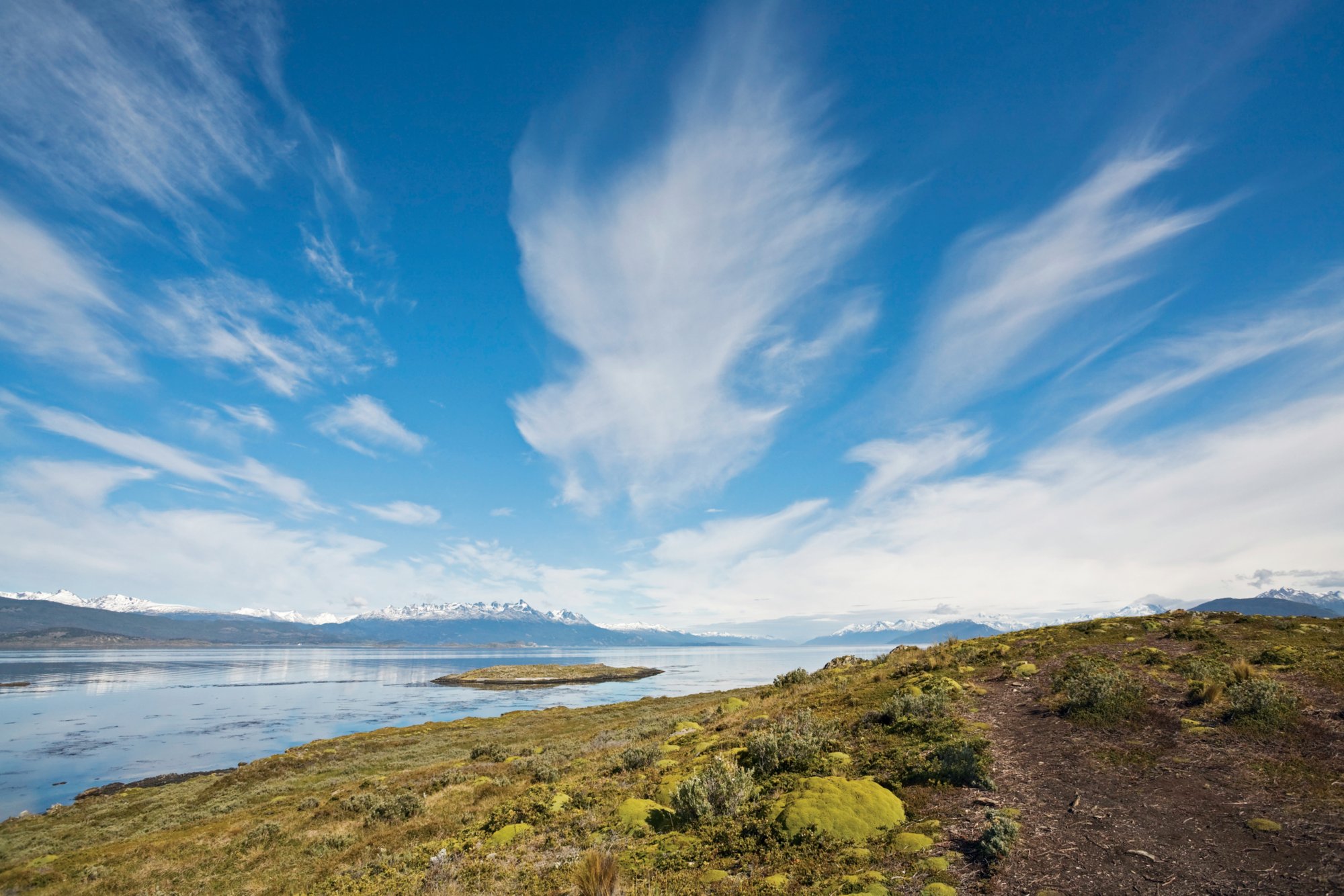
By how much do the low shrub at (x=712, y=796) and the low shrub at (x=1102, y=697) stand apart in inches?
391

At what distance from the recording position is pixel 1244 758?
12211 millimetres

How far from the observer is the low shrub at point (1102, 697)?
50.9 ft

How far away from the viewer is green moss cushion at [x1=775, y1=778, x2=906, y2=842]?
430 inches

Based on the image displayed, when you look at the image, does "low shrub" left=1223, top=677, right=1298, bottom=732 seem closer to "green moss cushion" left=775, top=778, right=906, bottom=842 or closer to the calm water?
"green moss cushion" left=775, top=778, right=906, bottom=842

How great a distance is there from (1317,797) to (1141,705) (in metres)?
5.61

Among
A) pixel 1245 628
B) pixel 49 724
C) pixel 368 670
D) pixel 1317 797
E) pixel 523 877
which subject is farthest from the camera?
pixel 368 670

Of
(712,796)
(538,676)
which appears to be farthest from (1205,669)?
(538,676)

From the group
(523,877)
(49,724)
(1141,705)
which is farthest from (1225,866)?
(49,724)

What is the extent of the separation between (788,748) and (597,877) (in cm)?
783

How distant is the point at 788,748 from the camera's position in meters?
15.7

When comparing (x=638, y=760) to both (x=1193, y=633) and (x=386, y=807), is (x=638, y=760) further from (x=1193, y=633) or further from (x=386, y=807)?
(x=1193, y=633)

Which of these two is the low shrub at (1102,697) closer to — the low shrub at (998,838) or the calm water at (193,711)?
the low shrub at (998,838)

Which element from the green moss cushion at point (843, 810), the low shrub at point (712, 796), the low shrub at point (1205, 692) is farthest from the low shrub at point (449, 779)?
the low shrub at point (1205, 692)

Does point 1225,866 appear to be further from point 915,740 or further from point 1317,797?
point 915,740
